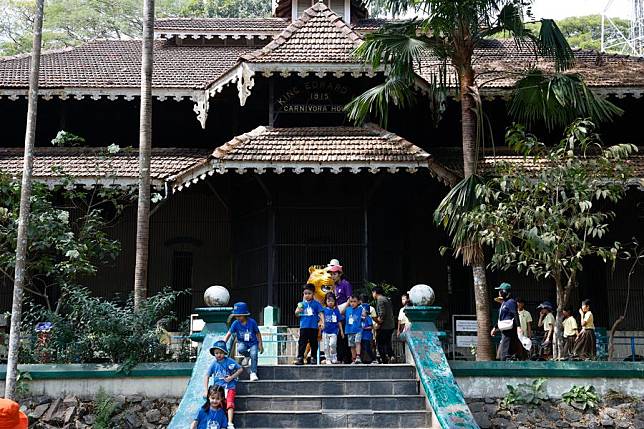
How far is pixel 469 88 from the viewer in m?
14.1

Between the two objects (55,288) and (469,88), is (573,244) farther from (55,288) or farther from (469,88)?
(55,288)

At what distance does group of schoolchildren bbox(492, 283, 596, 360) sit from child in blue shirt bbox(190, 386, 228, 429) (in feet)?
16.1

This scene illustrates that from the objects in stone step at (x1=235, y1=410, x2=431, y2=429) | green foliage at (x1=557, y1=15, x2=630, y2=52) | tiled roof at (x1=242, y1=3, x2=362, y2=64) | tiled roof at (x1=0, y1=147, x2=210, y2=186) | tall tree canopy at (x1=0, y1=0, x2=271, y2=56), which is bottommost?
stone step at (x1=235, y1=410, x2=431, y2=429)

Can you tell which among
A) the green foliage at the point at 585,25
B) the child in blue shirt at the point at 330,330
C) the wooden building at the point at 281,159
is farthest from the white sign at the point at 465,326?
the green foliage at the point at 585,25

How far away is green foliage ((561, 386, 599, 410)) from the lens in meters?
11.3

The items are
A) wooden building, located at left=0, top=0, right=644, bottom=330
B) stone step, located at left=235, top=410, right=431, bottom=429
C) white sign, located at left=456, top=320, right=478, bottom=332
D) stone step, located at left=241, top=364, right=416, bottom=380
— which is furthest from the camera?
white sign, located at left=456, top=320, right=478, bottom=332

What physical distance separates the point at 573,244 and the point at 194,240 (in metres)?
9.64

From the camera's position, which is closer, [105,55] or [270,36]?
[105,55]

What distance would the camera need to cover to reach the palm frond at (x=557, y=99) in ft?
45.0

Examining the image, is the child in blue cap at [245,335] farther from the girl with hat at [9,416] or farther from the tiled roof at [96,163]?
the girl with hat at [9,416]

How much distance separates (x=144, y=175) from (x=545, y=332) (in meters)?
7.82

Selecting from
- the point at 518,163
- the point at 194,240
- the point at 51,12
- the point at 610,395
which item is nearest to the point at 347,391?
the point at 610,395

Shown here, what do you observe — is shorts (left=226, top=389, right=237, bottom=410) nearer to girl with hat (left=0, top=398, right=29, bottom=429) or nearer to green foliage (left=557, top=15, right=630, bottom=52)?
girl with hat (left=0, top=398, right=29, bottom=429)

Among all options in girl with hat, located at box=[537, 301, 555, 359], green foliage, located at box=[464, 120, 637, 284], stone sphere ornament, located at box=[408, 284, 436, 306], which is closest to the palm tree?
green foliage, located at box=[464, 120, 637, 284]
